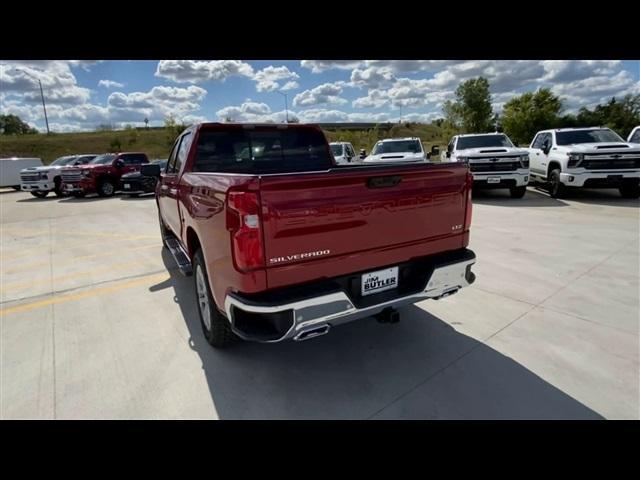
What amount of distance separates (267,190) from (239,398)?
153 centimetres

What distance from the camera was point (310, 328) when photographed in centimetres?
234

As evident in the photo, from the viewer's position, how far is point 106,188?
16594 mm

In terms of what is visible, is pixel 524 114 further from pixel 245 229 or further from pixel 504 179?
pixel 245 229

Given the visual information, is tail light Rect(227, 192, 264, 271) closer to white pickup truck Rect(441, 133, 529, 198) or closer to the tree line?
white pickup truck Rect(441, 133, 529, 198)

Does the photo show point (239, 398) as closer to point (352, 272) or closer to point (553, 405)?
point (352, 272)

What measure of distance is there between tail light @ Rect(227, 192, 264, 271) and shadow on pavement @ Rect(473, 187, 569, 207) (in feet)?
32.5

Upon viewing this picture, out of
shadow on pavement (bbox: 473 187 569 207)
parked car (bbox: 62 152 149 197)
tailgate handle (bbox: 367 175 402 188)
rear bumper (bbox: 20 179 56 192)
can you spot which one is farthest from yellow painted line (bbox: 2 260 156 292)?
rear bumper (bbox: 20 179 56 192)

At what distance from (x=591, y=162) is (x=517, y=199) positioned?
2.07 meters

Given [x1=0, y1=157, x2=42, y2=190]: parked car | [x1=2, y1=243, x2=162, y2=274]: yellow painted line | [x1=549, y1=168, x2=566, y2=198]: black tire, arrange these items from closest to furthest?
[x1=2, y1=243, x2=162, y2=274]: yellow painted line < [x1=549, y1=168, x2=566, y2=198]: black tire < [x1=0, y1=157, x2=42, y2=190]: parked car

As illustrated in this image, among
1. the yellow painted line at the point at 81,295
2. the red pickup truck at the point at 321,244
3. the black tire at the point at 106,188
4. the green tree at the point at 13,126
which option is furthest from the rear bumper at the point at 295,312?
the green tree at the point at 13,126

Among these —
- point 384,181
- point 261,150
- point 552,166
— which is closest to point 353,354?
point 384,181

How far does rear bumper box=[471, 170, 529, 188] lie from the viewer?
35.3ft
